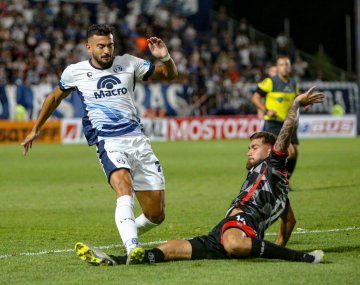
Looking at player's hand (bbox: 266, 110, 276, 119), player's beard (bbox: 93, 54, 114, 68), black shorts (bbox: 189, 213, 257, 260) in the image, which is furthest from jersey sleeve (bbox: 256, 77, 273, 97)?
black shorts (bbox: 189, 213, 257, 260)

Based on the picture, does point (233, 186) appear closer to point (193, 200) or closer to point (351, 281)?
point (193, 200)

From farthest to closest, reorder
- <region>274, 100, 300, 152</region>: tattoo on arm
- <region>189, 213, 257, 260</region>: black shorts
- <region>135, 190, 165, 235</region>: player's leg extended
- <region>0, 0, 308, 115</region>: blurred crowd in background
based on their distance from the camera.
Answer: <region>0, 0, 308, 115</region>: blurred crowd in background < <region>135, 190, 165, 235</region>: player's leg extended < <region>274, 100, 300, 152</region>: tattoo on arm < <region>189, 213, 257, 260</region>: black shorts

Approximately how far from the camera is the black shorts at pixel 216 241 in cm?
829

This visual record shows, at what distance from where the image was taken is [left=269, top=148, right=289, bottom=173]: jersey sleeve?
857 centimetres

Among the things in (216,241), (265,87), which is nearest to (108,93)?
(216,241)

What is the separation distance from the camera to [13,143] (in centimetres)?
3256

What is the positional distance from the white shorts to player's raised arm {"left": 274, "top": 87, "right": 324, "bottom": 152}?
1275mm

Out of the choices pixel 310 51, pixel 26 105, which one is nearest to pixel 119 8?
pixel 26 105

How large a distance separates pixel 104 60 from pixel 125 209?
1529 millimetres

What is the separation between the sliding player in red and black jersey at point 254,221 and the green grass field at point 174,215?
0.42ft

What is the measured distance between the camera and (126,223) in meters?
8.34

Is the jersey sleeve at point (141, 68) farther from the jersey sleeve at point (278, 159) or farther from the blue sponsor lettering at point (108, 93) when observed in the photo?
the jersey sleeve at point (278, 159)

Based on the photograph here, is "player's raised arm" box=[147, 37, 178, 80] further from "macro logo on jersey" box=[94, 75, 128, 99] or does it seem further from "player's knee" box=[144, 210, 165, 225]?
"player's knee" box=[144, 210, 165, 225]

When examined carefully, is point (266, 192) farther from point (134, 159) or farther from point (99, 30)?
point (99, 30)
